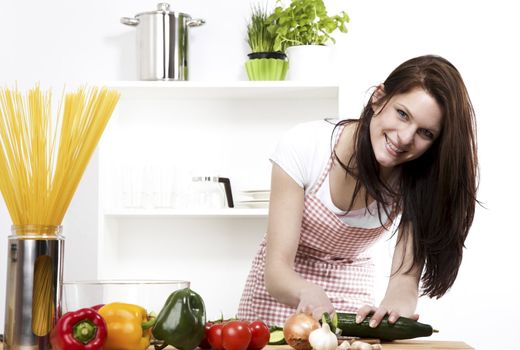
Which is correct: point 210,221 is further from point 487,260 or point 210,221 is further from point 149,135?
point 487,260

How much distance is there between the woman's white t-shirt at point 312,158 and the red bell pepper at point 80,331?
0.79 meters

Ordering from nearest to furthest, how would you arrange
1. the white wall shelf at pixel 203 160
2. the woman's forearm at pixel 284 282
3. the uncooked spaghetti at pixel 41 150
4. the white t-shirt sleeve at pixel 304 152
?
1. the uncooked spaghetti at pixel 41 150
2. the woman's forearm at pixel 284 282
3. the white t-shirt sleeve at pixel 304 152
4. the white wall shelf at pixel 203 160

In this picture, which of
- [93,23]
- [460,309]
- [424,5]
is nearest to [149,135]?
[93,23]

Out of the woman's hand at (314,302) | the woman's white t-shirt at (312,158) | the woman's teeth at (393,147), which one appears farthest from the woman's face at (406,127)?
the woman's hand at (314,302)

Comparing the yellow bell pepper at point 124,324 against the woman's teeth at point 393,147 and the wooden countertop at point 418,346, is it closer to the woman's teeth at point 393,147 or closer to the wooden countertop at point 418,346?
the wooden countertop at point 418,346

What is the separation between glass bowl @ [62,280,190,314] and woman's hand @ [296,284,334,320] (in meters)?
0.38

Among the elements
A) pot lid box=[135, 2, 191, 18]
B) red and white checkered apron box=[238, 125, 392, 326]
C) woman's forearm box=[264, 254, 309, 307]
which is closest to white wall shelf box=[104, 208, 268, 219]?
red and white checkered apron box=[238, 125, 392, 326]

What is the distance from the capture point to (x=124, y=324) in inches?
44.6

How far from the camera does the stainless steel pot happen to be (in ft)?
9.29

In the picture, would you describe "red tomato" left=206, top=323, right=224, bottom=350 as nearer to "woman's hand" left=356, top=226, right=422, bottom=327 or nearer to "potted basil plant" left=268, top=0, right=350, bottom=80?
"woman's hand" left=356, top=226, right=422, bottom=327

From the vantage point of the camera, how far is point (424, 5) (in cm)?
300

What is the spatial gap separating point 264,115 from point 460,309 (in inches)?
42.0

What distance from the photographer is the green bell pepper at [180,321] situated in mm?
1137

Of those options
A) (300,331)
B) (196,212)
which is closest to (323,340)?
(300,331)
